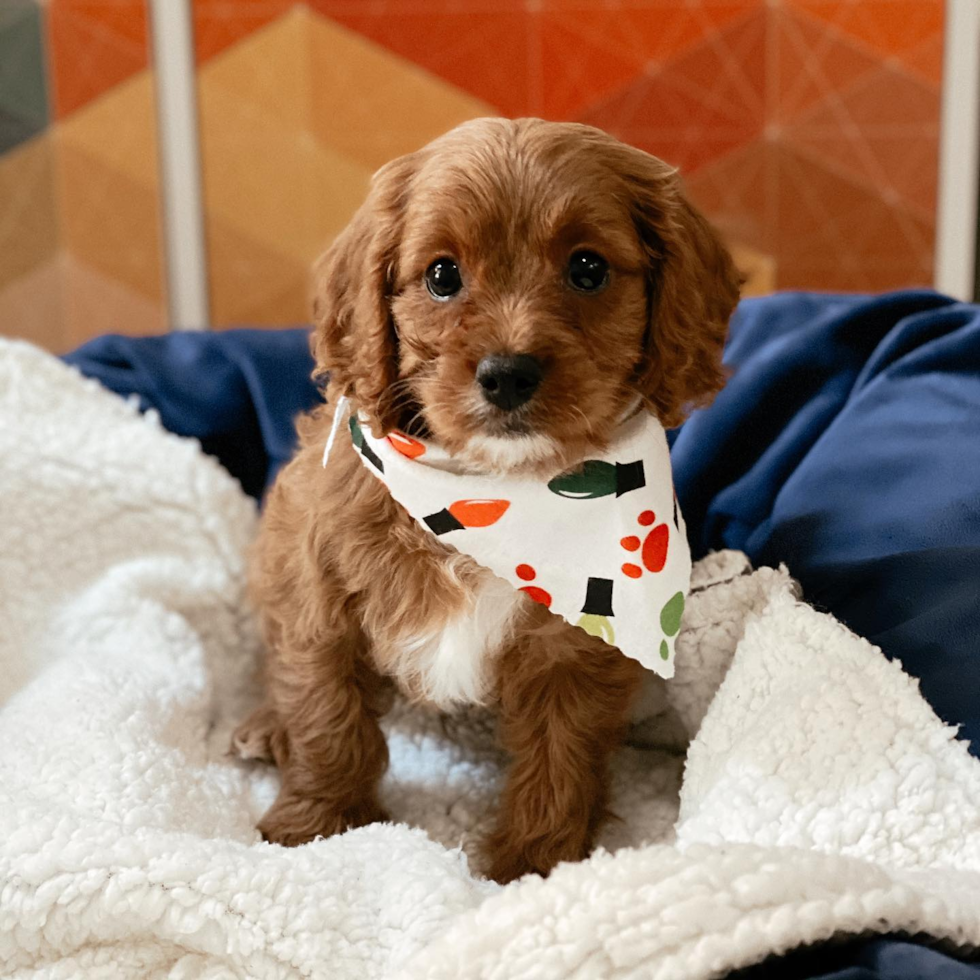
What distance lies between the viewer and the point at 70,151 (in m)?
4.88

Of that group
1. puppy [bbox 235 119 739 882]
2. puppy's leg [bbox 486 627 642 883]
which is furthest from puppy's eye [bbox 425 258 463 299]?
puppy's leg [bbox 486 627 642 883]

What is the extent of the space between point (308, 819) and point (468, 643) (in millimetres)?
490

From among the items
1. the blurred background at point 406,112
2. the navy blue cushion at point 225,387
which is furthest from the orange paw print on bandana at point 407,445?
the blurred background at point 406,112

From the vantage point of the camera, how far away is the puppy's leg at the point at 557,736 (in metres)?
2.07

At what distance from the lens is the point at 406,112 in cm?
477

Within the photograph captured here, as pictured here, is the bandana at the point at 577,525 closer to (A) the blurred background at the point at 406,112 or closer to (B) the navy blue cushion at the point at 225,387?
(B) the navy blue cushion at the point at 225,387

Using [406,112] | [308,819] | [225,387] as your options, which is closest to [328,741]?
[308,819]

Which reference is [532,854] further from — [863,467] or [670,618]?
[863,467]

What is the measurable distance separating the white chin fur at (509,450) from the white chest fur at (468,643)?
0.25m

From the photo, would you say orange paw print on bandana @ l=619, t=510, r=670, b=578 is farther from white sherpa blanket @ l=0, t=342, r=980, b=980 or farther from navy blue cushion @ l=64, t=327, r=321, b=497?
navy blue cushion @ l=64, t=327, r=321, b=497

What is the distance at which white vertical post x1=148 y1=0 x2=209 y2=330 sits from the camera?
186 inches

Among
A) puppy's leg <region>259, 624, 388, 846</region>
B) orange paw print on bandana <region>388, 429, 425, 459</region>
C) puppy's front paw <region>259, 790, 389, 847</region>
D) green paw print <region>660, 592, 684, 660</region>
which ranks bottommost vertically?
puppy's front paw <region>259, 790, 389, 847</region>

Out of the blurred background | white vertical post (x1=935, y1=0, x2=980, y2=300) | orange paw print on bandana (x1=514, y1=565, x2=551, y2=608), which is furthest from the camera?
the blurred background

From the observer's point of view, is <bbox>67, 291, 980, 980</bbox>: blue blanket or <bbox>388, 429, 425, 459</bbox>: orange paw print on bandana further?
<bbox>67, 291, 980, 980</bbox>: blue blanket
